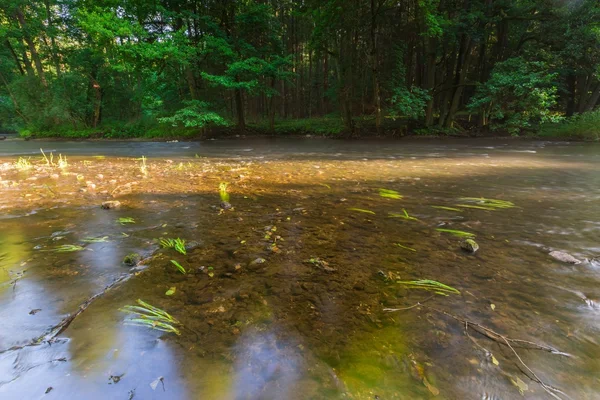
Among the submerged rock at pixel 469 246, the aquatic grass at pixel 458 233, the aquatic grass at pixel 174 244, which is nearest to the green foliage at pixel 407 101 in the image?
the aquatic grass at pixel 458 233

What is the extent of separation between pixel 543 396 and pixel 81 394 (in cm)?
229

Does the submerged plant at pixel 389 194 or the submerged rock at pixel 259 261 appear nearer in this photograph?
→ the submerged rock at pixel 259 261

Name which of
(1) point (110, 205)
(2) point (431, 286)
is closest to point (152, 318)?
(2) point (431, 286)

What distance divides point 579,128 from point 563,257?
1891 centimetres

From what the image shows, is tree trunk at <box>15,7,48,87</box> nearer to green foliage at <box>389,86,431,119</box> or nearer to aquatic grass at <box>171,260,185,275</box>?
green foliage at <box>389,86,431,119</box>

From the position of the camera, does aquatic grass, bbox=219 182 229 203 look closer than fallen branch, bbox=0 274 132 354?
No

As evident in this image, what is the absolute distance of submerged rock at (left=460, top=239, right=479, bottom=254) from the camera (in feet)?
9.70

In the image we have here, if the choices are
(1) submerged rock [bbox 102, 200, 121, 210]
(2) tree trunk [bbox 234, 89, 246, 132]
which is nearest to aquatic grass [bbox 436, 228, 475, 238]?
(1) submerged rock [bbox 102, 200, 121, 210]

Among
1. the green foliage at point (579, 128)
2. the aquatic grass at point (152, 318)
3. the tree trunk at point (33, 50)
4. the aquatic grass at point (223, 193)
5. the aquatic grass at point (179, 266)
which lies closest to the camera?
the aquatic grass at point (152, 318)

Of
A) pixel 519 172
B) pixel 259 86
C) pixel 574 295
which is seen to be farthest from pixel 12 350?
pixel 259 86

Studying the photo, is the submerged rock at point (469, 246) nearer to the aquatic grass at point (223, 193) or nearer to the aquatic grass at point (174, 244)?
the aquatic grass at point (174, 244)

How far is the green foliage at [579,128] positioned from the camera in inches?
598

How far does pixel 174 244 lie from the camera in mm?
3152

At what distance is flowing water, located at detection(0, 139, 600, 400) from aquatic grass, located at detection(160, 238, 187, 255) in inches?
2.8
